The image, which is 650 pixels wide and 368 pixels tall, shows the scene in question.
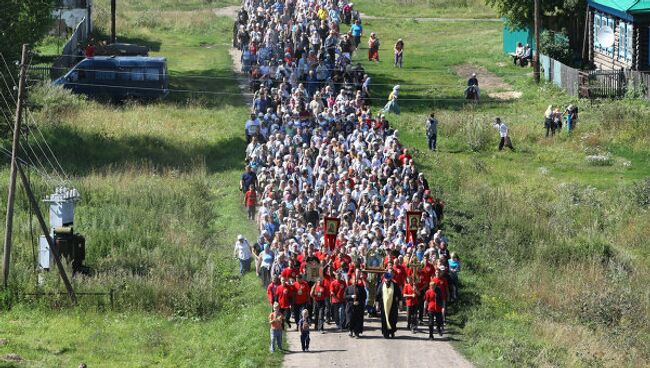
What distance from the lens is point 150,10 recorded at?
3076 inches

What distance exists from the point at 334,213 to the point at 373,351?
266 inches

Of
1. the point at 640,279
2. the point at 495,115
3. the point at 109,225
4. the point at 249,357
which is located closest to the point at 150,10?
the point at 495,115

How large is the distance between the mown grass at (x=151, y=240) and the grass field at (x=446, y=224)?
7cm

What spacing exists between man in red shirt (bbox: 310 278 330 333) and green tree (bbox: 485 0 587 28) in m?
32.5

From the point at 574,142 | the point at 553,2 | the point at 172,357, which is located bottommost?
the point at 172,357

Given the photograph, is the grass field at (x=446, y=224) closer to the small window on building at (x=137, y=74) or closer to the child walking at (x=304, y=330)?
the child walking at (x=304, y=330)

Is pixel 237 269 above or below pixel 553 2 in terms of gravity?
below

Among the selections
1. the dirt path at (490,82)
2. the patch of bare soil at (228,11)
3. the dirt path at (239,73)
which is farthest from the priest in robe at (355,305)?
the patch of bare soil at (228,11)

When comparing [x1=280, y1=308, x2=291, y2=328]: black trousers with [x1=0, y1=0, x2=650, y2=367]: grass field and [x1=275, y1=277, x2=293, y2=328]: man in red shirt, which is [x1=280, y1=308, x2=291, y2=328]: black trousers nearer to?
[x1=275, y1=277, x2=293, y2=328]: man in red shirt

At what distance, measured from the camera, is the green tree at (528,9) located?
60.6m

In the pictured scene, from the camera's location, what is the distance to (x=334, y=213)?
116ft

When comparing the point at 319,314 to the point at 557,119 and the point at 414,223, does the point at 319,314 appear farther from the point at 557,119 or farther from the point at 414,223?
the point at 557,119

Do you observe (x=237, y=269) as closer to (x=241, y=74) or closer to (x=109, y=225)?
(x=109, y=225)

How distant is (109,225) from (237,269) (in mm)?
5161
